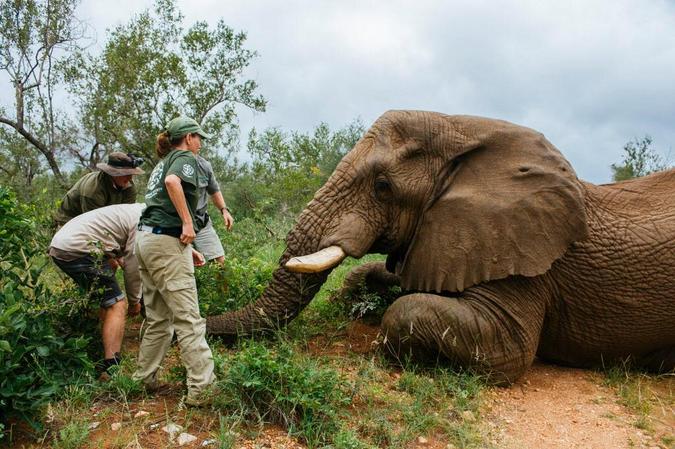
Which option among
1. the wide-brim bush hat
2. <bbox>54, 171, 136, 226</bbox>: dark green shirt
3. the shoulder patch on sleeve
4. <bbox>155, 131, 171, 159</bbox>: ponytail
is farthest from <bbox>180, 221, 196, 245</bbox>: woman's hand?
<bbox>54, 171, 136, 226</bbox>: dark green shirt

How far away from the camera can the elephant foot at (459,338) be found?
17.6 feet

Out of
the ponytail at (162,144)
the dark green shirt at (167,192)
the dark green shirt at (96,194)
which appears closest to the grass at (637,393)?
the dark green shirt at (167,192)

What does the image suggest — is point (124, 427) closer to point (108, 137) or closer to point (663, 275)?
point (663, 275)

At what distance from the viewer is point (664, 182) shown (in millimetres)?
6270

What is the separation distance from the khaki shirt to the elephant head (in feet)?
3.37

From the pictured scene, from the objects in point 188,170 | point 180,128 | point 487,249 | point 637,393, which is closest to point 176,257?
point 188,170

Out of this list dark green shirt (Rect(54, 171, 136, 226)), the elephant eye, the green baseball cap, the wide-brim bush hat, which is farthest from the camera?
dark green shirt (Rect(54, 171, 136, 226))

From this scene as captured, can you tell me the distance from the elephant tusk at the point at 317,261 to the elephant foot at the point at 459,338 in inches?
28.6

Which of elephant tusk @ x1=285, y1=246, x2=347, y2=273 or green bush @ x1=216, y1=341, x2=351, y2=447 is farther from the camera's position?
elephant tusk @ x1=285, y1=246, x2=347, y2=273

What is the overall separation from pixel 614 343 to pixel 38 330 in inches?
186

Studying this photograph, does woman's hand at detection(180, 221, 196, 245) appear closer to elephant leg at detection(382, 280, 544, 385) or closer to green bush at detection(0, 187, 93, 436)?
green bush at detection(0, 187, 93, 436)

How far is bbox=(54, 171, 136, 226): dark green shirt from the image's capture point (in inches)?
260

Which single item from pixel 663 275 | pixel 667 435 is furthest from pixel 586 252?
pixel 667 435

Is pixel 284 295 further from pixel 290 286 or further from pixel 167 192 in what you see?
pixel 167 192
